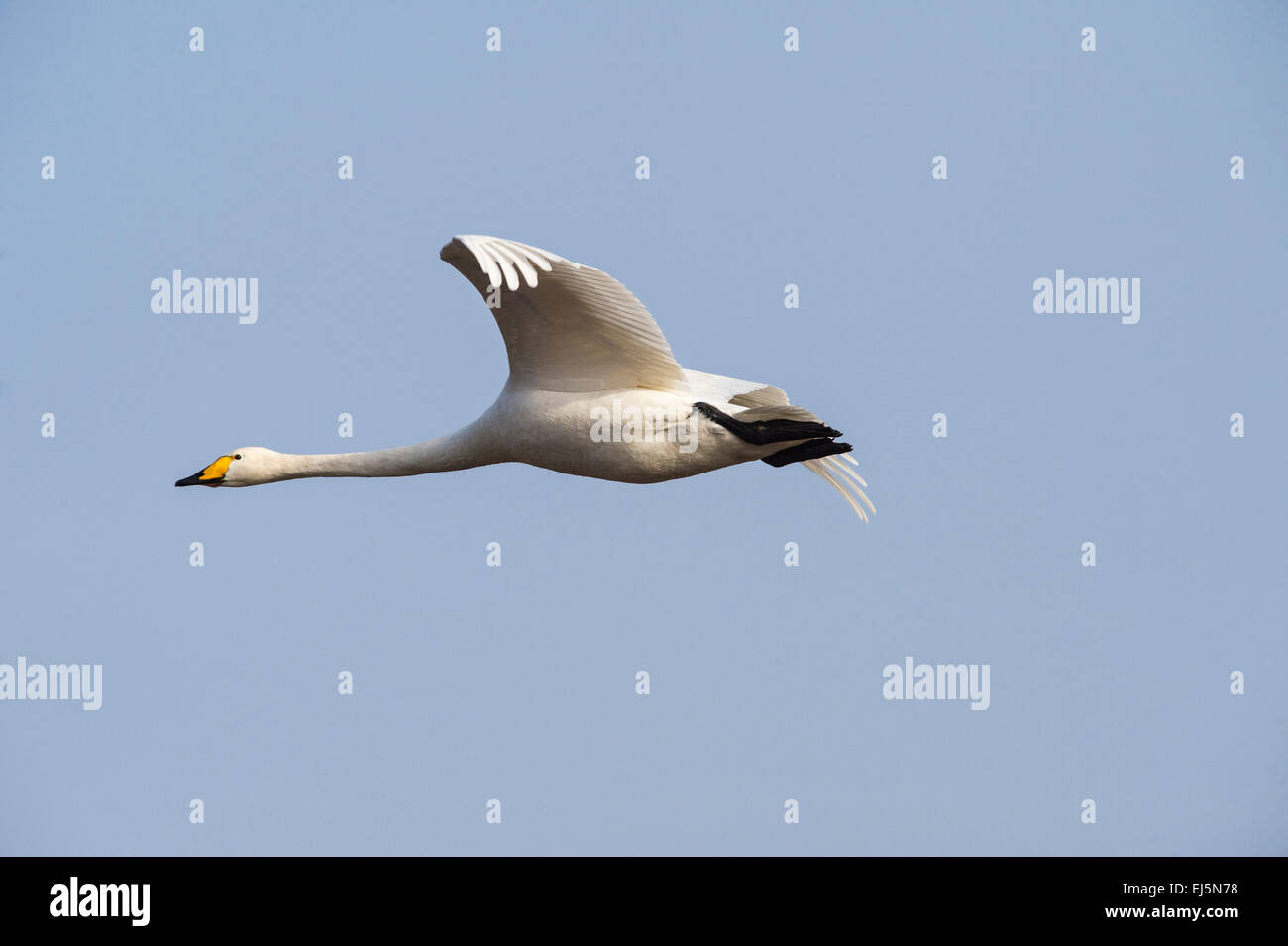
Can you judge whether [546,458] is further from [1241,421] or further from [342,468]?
[1241,421]

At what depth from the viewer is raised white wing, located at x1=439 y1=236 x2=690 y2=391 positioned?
15391mm

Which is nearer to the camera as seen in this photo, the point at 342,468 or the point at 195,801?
the point at 342,468

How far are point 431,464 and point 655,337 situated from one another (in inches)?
95.7

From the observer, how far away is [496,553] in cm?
1811

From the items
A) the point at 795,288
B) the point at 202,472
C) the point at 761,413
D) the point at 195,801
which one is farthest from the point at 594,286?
the point at 195,801

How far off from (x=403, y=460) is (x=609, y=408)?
6.98 feet

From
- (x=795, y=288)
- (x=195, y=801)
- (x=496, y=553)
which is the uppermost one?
(x=795, y=288)

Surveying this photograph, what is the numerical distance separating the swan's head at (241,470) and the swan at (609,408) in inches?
80.6

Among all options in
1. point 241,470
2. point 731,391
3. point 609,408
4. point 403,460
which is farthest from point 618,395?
point 241,470

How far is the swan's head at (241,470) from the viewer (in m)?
17.8

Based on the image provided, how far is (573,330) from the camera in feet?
52.5

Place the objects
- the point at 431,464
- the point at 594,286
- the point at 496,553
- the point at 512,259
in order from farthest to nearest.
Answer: the point at 496,553 < the point at 431,464 < the point at 594,286 < the point at 512,259

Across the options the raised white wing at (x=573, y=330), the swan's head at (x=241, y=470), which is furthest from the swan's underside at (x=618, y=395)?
the swan's head at (x=241, y=470)

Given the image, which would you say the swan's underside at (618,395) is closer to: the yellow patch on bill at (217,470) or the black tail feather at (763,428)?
the black tail feather at (763,428)
